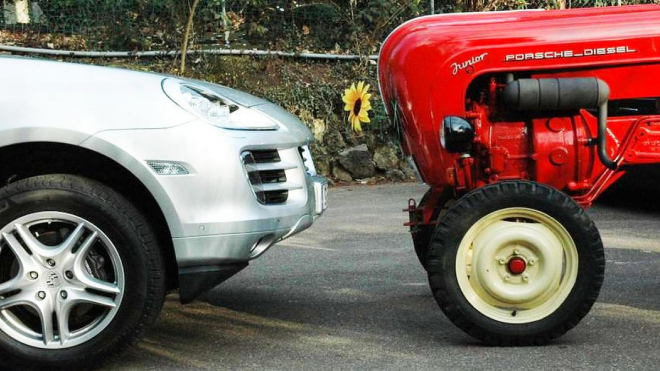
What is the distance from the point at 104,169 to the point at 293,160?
792mm

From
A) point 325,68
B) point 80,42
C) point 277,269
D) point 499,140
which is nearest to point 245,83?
point 325,68

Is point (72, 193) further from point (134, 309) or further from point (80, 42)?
point (80, 42)

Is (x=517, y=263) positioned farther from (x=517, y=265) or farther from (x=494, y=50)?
(x=494, y=50)

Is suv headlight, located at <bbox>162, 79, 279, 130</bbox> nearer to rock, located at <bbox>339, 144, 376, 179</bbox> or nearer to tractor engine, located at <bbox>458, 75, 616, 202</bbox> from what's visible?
tractor engine, located at <bbox>458, 75, 616, 202</bbox>

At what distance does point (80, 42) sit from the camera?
12.6m

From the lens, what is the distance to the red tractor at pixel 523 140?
4.44m

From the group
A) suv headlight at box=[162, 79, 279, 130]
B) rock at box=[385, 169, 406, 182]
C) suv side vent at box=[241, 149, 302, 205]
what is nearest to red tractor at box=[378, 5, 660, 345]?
suv side vent at box=[241, 149, 302, 205]

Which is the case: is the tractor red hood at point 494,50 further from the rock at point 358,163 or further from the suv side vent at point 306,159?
the rock at point 358,163

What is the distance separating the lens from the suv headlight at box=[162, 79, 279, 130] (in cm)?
427

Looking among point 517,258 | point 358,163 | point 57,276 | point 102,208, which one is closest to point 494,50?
point 517,258

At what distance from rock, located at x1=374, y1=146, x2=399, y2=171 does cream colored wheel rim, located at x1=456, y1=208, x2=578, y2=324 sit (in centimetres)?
735

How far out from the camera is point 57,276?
4117mm

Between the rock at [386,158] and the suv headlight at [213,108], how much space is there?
7.40 m

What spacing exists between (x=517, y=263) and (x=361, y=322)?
90 centimetres
